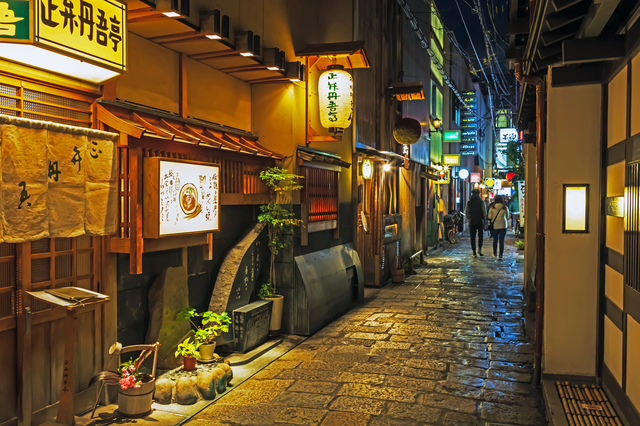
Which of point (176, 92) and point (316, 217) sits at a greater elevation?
point (176, 92)

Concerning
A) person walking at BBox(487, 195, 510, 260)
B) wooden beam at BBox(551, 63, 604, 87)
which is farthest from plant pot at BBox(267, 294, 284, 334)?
person walking at BBox(487, 195, 510, 260)

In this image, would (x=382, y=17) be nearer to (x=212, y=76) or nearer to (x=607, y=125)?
(x=212, y=76)

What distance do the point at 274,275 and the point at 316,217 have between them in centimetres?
197

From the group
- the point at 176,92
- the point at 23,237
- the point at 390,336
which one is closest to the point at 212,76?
the point at 176,92

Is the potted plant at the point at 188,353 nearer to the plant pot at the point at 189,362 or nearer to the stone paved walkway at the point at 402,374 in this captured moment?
the plant pot at the point at 189,362

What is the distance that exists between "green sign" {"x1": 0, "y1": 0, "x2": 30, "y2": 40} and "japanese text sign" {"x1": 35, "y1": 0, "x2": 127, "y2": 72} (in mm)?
111

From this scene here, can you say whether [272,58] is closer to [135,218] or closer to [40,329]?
[135,218]

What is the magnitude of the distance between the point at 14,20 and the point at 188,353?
5.29 metres

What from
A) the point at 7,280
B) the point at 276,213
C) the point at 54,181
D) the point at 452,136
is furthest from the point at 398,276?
the point at 452,136

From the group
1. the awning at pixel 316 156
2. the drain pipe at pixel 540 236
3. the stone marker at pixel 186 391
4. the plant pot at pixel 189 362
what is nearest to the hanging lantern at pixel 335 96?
the awning at pixel 316 156

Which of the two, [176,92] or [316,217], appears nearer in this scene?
[176,92]

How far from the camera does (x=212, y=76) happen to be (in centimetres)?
1034

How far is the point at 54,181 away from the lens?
6168 mm

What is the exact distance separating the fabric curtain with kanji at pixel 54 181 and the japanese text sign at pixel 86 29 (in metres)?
0.95
